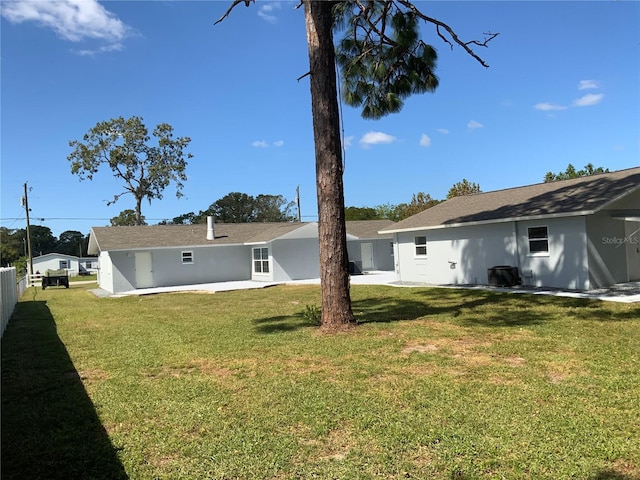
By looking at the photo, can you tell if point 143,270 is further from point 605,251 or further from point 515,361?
point 515,361

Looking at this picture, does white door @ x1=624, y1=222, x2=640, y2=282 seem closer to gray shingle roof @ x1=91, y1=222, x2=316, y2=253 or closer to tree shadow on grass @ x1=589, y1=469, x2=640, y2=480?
tree shadow on grass @ x1=589, y1=469, x2=640, y2=480

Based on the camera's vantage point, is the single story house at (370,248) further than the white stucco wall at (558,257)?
Yes

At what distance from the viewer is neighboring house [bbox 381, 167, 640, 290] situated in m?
14.0

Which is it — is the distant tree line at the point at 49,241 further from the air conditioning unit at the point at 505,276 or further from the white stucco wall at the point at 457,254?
the air conditioning unit at the point at 505,276

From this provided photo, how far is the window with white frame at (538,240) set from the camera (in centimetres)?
1509

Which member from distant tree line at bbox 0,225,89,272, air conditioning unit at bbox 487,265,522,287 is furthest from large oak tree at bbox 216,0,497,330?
distant tree line at bbox 0,225,89,272

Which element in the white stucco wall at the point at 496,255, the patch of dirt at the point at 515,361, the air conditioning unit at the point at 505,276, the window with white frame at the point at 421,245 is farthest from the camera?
the window with white frame at the point at 421,245

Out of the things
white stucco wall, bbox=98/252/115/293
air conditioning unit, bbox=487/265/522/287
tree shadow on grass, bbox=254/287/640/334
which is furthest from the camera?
white stucco wall, bbox=98/252/115/293

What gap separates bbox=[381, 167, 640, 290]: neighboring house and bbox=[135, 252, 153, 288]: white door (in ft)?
44.4

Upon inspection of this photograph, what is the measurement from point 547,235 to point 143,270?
19057 millimetres

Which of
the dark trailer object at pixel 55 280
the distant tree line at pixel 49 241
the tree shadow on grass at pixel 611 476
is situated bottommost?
the tree shadow on grass at pixel 611 476

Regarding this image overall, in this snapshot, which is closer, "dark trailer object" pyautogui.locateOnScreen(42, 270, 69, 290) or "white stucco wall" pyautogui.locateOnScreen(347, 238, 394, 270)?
"dark trailer object" pyautogui.locateOnScreen(42, 270, 69, 290)

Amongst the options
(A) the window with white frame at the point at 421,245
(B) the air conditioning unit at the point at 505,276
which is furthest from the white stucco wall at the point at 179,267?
(B) the air conditioning unit at the point at 505,276

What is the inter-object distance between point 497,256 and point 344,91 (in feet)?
29.3
